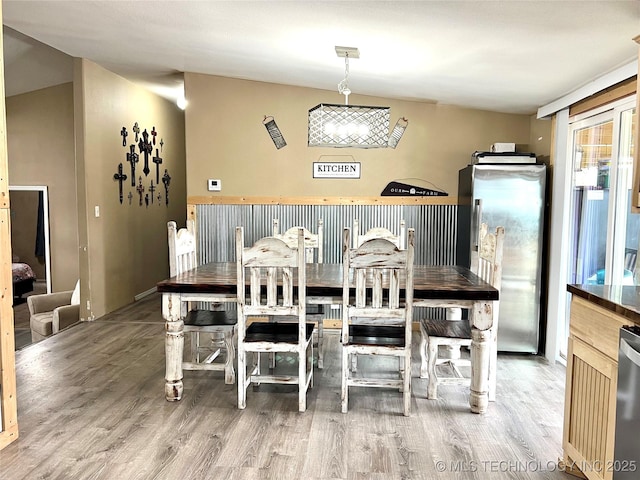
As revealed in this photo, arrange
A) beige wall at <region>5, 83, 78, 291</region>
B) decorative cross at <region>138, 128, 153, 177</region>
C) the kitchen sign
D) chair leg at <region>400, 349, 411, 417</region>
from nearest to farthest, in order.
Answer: chair leg at <region>400, 349, 411, 417</region>, the kitchen sign, beige wall at <region>5, 83, 78, 291</region>, decorative cross at <region>138, 128, 153, 177</region>

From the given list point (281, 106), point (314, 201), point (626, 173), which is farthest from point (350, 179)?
point (626, 173)

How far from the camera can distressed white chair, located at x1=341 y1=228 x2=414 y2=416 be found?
284 cm

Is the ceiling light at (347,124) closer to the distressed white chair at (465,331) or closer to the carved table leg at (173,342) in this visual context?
the distressed white chair at (465,331)

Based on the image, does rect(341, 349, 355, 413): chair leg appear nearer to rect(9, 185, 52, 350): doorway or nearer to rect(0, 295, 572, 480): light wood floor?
rect(0, 295, 572, 480): light wood floor

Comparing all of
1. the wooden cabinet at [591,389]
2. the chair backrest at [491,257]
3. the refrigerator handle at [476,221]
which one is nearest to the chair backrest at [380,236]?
the refrigerator handle at [476,221]

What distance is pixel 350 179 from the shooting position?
5152 mm

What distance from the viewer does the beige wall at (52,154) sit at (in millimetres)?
6141

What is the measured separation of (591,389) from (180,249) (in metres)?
2.62

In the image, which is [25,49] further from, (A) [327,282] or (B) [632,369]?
(B) [632,369]

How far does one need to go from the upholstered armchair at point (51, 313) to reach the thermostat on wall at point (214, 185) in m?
1.80

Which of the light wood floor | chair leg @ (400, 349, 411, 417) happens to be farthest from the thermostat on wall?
chair leg @ (400, 349, 411, 417)

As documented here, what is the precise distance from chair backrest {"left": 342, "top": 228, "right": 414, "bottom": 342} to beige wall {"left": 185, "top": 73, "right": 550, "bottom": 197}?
236cm

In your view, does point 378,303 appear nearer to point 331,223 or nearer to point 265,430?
point 265,430

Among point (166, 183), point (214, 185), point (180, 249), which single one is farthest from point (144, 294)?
point (180, 249)
